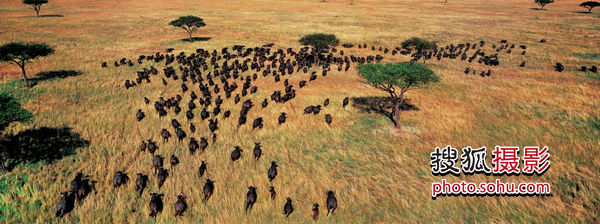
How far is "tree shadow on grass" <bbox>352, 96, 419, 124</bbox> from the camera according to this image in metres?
25.6

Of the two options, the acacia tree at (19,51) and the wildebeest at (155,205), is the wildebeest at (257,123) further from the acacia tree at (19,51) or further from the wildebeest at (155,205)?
the acacia tree at (19,51)

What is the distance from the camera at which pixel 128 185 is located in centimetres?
1483

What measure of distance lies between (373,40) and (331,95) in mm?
40489

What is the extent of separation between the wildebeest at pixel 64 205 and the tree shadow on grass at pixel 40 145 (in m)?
5.10

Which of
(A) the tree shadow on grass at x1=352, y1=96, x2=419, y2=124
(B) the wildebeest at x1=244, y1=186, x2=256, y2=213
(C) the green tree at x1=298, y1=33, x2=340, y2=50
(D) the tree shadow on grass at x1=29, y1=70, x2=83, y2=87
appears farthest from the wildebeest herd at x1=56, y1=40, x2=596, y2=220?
(D) the tree shadow on grass at x1=29, y1=70, x2=83, y2=87

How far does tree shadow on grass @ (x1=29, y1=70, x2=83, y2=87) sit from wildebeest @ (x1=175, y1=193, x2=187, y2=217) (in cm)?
3152

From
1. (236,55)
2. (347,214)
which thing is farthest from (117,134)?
(236,55)

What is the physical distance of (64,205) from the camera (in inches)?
Result: 500

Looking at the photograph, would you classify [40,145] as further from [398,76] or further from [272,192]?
[398,76]

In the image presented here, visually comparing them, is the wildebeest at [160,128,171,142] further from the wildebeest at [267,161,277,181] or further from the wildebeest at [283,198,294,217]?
the wildebeest at [283,198,294,217]

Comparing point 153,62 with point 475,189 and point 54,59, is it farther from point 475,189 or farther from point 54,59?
point 475,189

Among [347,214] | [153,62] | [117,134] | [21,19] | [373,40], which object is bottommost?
[347,214]


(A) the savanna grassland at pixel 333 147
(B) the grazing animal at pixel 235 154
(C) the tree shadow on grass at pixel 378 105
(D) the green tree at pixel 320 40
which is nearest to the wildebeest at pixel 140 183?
(A) the savanna grassland at pixel 333 147

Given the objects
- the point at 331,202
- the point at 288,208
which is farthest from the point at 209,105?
the point at 331,202
